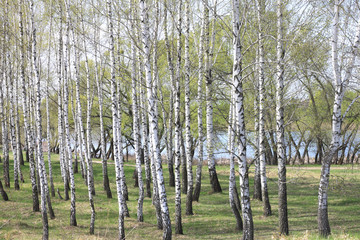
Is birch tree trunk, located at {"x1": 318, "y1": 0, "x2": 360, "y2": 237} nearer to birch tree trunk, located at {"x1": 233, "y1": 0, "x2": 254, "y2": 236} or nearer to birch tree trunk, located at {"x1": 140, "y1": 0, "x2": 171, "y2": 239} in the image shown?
birch tree trunk, located at {"x1": 233, "y1": 0, "x2": 254, "y2": 236}

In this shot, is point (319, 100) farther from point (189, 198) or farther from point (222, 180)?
point (189, 198)

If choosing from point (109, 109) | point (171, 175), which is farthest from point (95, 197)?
point (109, 109)

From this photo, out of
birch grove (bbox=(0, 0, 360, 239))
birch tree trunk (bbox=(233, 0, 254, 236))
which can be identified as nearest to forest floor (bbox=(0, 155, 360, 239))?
birch grove (bbox=(0, 0, 360, 239))

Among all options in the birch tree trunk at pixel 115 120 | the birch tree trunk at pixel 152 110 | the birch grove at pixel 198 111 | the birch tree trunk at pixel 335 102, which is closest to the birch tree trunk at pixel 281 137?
the birch grove at pixel 198 111

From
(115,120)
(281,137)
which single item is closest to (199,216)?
(281,137)

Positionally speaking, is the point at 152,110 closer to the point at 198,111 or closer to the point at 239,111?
the point at 239,111

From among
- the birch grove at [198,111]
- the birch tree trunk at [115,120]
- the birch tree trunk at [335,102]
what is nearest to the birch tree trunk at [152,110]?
the birch grove at [198,111]

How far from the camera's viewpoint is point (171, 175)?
19.8 meters

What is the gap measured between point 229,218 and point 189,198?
1.75m

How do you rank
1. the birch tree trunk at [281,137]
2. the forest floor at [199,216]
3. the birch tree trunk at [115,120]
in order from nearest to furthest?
1. the birch tree trunk at [115,120]
2. the birch tree trunk at [281,137]
3. the forest floor at [199,216]

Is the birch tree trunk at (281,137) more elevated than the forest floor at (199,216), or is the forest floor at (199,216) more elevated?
the birch tree trunk at (281,137)

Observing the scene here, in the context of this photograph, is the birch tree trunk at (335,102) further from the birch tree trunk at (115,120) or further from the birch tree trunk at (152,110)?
the birch tree trunk at (115,120)

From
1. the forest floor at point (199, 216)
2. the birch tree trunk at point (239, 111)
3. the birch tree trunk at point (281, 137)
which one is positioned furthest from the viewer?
the forest floor at point (199, 216)

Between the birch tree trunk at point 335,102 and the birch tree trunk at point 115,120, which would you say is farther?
the birch tree trunk at point 115,120
